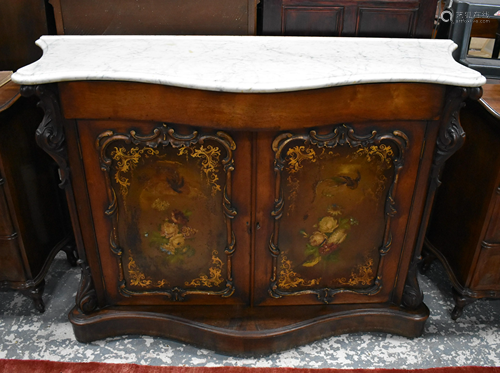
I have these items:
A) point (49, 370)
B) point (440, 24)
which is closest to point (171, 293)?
point (49, 370)

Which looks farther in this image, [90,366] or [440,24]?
[440,24]

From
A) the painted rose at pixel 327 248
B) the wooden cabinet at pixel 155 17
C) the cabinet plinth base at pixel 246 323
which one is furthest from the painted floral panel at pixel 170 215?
the wooden cabinet at pixel 155 17

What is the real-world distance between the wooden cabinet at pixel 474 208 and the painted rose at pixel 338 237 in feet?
1.62

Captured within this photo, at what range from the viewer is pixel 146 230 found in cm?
147

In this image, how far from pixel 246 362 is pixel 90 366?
55 centimetres

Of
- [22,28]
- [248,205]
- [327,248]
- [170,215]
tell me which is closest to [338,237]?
[327,248]

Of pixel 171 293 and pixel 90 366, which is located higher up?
pixel 171 293

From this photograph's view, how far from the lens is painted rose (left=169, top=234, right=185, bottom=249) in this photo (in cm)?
148

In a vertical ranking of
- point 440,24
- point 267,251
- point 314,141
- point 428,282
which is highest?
point 440,24

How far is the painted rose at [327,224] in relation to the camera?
4.79 feet

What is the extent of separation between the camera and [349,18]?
1.57 metres

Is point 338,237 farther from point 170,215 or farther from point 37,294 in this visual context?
point 37,294

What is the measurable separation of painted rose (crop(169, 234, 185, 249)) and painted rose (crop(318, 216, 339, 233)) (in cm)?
46

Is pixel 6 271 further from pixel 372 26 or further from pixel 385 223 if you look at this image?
pixel 372 26
